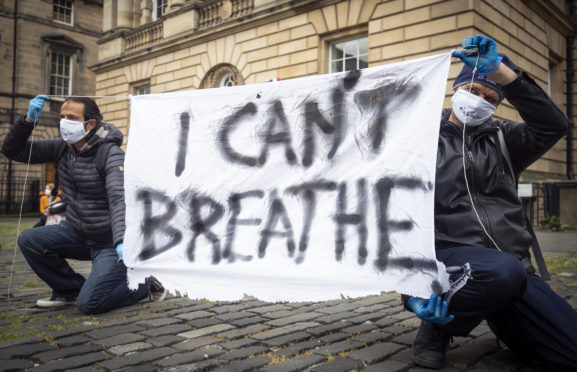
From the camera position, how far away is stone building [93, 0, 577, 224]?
11.1m

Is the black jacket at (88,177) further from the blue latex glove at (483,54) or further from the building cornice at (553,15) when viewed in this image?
the building cornice at (553,15)

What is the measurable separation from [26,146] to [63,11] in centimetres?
2812

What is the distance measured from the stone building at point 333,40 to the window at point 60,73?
34.9ft

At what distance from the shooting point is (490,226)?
7.95 ft

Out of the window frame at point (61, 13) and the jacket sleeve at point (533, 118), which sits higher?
the window frame at point (61, 13)

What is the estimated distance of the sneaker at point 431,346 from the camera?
2.45 metres

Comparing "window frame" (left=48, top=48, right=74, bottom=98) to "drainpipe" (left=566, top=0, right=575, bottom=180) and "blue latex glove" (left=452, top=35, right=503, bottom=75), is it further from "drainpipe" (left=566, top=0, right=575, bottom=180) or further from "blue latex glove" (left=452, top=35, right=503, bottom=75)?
"blue latex glove" (left=452, top=35, right=503, bottom=75)

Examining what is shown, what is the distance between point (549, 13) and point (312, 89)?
45.7ft

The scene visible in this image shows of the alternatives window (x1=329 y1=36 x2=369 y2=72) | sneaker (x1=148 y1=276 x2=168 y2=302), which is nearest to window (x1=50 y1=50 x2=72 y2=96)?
window (x1=329 y1=36 x2=369 y2=72)

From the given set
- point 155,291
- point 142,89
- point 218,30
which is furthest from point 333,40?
point 155,291

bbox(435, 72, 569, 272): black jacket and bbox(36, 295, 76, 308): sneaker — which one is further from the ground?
bbox(435, 72, 569, 272): black jacket

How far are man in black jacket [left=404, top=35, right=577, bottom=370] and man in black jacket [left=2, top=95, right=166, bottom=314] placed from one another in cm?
237

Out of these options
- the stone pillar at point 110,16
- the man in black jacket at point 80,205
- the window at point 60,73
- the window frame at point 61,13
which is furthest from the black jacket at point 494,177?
the window frame at point 61,13

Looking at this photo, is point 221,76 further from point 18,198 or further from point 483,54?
point 18,198
